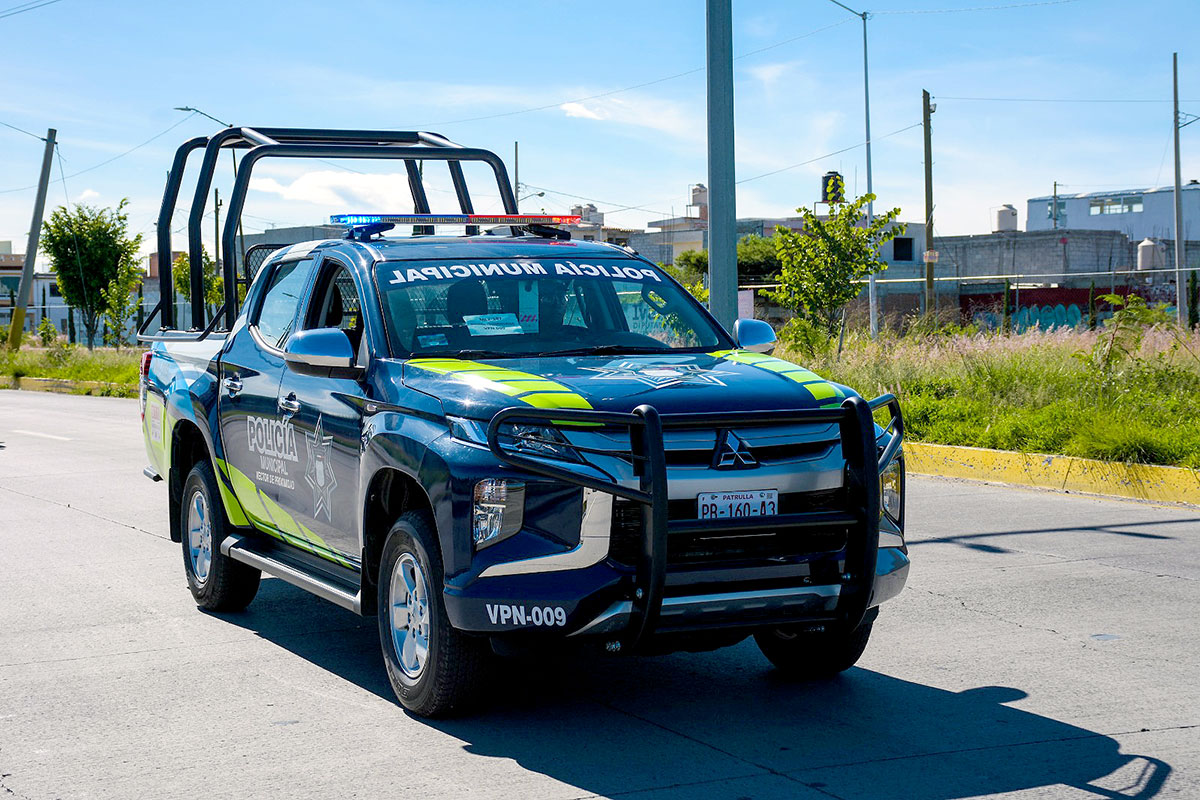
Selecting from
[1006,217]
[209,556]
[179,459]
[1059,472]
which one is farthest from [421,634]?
[1006,217]

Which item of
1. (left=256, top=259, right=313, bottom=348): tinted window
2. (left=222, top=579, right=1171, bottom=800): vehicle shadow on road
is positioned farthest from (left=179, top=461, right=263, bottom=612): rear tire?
(left=222, top=579, right=1171, bottom=800): vehicle shadow on road

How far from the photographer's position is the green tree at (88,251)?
50.0 meters

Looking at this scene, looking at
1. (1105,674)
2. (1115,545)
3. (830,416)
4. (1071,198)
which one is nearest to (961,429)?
(1115,545)

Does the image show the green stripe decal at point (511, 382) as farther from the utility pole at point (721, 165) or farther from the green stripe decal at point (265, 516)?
the utility pole at point (721, 165)

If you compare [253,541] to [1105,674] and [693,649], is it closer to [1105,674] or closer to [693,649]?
[693,649]

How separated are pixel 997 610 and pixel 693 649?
2.75 meters

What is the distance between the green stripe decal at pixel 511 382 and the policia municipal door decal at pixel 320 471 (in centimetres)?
65

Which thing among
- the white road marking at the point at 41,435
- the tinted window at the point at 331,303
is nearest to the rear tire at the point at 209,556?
the tinted window at the point at 331,303

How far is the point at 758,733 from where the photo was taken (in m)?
5.21

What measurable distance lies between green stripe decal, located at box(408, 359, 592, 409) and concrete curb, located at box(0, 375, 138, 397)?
26.3m

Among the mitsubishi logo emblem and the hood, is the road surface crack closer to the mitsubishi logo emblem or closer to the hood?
the hood

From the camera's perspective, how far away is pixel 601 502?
4.81 metres

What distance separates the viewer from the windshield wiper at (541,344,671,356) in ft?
19.9

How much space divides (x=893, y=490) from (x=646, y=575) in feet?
4.34
